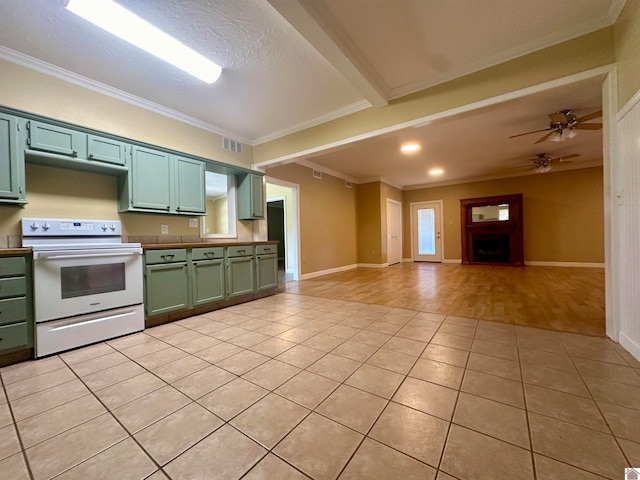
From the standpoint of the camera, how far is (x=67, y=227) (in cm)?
250

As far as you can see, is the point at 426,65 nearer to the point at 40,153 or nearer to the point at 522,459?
the point at 522,459

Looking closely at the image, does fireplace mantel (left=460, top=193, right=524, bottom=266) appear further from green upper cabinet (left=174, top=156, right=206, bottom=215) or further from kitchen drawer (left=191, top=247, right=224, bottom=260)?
green upper cabinet (left=174, top=156, right=206, bottom=215)

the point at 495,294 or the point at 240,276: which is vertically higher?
the point at 240,276

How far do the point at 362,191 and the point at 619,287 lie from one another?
20.2 feet

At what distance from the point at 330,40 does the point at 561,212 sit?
7830 mm

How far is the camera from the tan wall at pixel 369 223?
297 inches

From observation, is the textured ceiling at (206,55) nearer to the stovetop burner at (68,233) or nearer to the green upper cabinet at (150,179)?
the green upper cabinet at (150,179)

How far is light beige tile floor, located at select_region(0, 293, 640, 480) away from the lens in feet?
3.43

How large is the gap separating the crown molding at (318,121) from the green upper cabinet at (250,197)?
2.06ft

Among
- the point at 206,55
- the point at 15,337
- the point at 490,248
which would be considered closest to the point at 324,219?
the point at 206,55

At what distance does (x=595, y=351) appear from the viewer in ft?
6.47

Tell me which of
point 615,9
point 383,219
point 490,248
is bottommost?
point 490,248

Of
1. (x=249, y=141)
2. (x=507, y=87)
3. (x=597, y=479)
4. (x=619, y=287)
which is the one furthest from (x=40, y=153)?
(x=619, y=287)

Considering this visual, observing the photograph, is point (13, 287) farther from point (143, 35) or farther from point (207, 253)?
point (143, 35)
